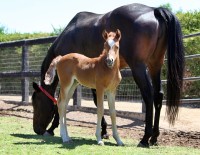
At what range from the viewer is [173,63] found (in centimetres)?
639

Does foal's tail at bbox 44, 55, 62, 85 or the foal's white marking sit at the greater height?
the foal's white marking

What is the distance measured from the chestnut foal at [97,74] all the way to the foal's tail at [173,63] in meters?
0.90

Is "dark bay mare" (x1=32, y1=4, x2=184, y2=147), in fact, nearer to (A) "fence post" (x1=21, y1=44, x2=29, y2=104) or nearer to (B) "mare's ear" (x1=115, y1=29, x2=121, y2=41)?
(B) "mare's ear" (x1=115, y1=29, x2=121, y2=41)

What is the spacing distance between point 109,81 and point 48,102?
206 cm

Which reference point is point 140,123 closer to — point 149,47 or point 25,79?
point 149,47

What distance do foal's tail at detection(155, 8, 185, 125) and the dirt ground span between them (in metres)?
0.76

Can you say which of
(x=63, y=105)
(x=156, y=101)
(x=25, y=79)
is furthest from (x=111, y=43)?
(x=25, y=79)

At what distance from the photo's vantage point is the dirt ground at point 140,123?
290 inches

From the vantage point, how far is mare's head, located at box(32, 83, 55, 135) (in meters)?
7.54

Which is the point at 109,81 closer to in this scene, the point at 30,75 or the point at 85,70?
the point at 85,70

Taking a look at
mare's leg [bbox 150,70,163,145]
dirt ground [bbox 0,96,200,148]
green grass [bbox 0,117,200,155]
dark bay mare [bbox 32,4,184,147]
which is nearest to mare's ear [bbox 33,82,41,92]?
green grass [bbox 0,117,200,155]

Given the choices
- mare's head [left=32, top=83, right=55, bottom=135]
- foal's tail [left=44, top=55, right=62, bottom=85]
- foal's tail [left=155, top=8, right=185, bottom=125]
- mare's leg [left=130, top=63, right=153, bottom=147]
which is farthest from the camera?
mare's head [left=32, top=83, right=55, bottom=135]

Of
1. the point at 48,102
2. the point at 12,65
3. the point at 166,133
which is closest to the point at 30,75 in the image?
the point at 12,65

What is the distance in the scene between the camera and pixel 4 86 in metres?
14.2
